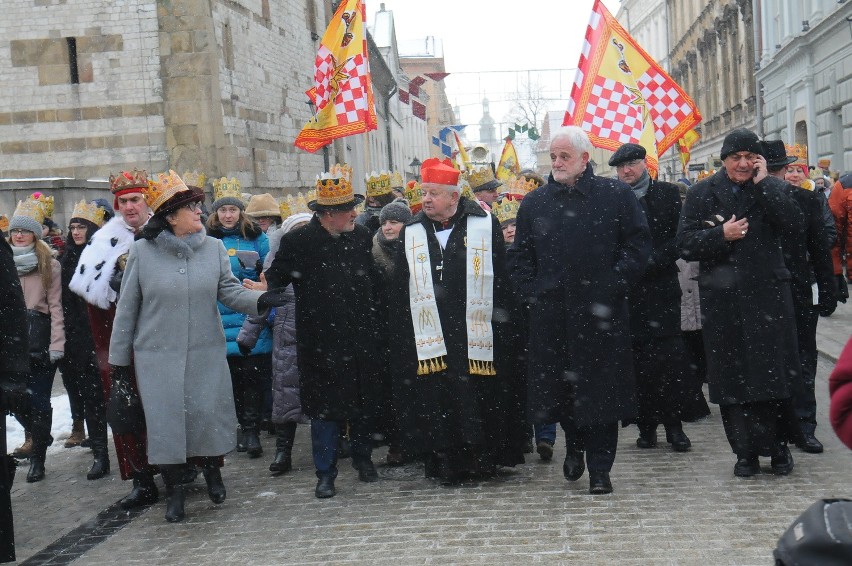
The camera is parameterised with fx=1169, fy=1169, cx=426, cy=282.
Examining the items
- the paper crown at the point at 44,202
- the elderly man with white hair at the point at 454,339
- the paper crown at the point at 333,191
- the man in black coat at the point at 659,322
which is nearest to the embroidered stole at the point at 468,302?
the elderly man with white hair at the point at 454,339

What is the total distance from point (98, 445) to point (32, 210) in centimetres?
220

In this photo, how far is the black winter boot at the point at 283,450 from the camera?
7.86 m

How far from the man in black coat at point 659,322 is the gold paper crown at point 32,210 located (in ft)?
15.2

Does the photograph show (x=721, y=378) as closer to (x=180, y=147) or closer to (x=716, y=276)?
(x=716, y=276)

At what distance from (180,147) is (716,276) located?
15359mm

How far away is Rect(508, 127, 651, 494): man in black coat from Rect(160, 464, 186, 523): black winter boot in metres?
2.07

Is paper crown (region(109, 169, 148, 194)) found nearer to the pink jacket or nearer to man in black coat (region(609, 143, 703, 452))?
the pink jacket

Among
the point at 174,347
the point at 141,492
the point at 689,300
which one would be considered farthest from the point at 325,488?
the point at 689,300

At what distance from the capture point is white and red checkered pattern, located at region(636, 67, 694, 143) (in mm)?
11984

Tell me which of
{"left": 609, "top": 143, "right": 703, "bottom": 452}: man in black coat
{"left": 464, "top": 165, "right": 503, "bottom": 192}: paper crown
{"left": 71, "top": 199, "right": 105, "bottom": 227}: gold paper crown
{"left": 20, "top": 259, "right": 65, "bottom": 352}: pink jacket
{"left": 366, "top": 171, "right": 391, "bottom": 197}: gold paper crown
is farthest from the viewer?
{"left": 366, "top": 171, "right": 391, "bottom": 197}: gold paper crown

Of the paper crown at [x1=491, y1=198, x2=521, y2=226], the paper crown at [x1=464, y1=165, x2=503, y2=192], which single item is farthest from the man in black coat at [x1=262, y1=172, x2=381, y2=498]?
the paper crown at [x1=464, y1=165, x2=503, y2=192]

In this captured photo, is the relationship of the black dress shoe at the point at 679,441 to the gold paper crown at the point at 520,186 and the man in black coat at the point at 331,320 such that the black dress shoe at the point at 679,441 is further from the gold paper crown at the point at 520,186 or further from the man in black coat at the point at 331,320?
the gold paper crown at the point at 520,186

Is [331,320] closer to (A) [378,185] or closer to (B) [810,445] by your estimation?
(B) [810,445]

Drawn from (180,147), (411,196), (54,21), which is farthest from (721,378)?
(54,21)
